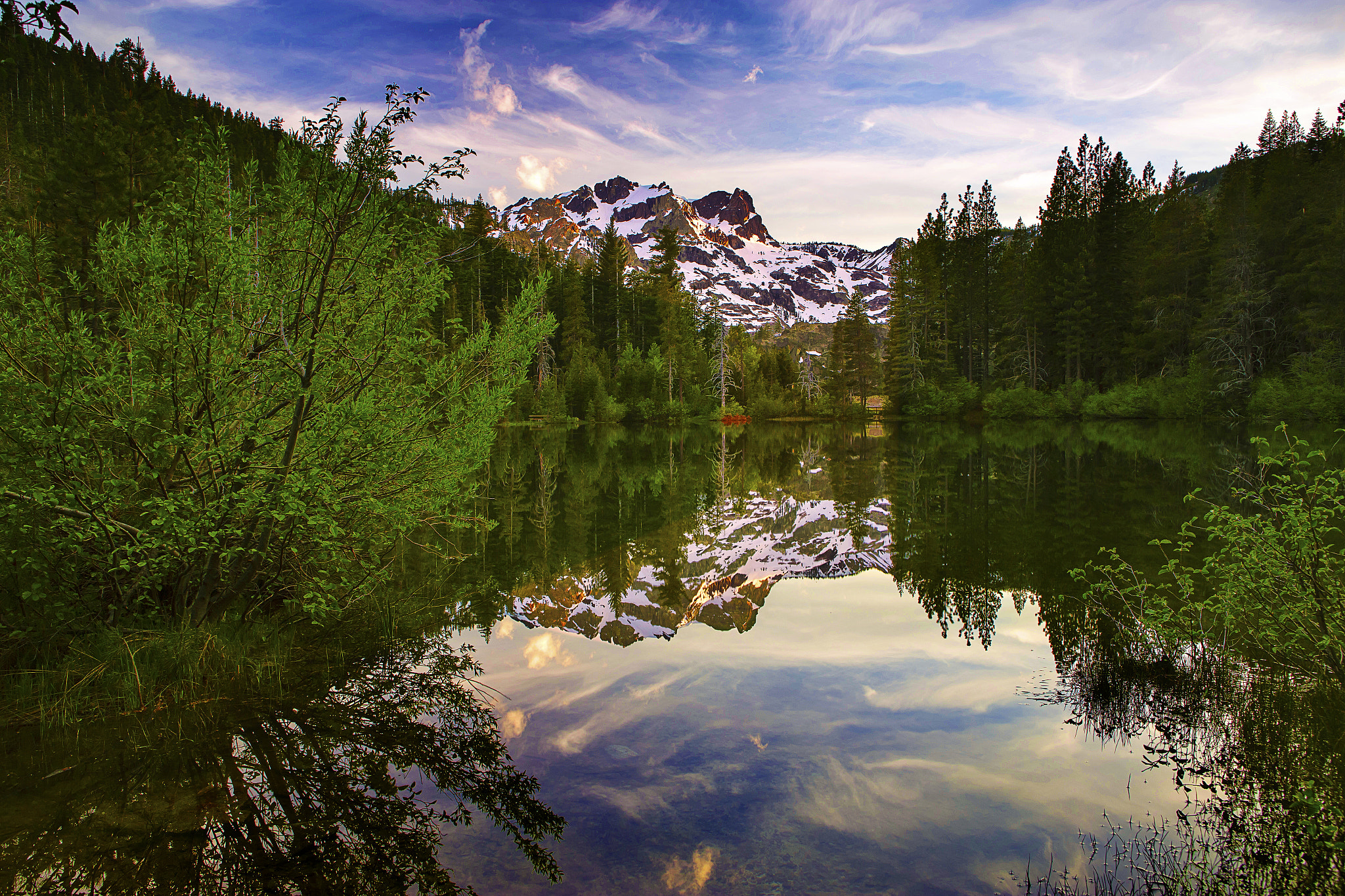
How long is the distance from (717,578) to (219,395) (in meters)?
7.52

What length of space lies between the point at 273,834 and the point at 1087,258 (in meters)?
59.9

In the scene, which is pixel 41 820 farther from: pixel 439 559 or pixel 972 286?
pixel 972 286

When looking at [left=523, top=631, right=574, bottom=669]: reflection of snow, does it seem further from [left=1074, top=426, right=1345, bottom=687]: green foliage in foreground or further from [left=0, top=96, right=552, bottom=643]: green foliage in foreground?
[left=1074, top=426, right=1345, bottom=687]: green foliage in foreground

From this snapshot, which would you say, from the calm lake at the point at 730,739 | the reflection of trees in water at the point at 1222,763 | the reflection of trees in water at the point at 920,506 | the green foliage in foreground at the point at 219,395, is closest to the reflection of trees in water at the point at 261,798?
the calm lake at the point at 730,739

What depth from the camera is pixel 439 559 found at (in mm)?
11625

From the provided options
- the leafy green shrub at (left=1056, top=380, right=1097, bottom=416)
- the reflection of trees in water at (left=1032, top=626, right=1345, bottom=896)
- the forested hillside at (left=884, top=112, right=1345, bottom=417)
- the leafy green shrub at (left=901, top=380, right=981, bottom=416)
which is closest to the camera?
the reflection of trees in water at (left=1032, top=626, right=1345, bottom=896)

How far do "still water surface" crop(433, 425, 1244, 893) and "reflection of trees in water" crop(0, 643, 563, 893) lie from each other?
271mm

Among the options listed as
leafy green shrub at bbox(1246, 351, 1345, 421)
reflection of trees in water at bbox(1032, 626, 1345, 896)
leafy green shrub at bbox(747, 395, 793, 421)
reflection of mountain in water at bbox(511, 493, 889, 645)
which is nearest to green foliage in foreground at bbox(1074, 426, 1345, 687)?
reflection of trees in water at bbox(1032, 626, 1345, 896)

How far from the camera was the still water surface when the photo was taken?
4.13 metres

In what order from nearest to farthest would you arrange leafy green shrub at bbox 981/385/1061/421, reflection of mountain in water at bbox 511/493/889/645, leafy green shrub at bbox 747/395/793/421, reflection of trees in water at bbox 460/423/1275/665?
reflection of mountain in water at bbox 511/493/889/645 < reflection of trees in water at bbox 460/423/1275/665 < leafy green shrub at bbox 981/385/1061/421 < leafy green shrub at bbox 747/395/793/421

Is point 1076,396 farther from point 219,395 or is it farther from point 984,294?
point 219,395

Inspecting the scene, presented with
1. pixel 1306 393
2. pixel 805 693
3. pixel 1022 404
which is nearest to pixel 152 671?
pixel 805 693

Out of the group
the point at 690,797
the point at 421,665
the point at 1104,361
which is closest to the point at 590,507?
the point at 421,665

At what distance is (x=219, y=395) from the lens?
536 cm
